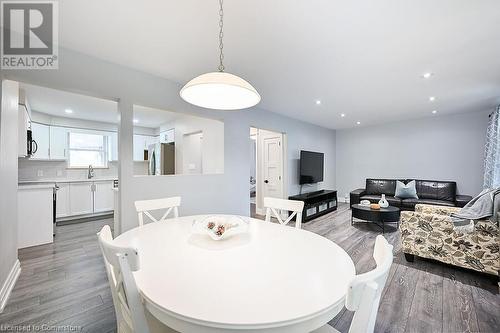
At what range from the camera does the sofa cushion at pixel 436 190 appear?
4816 mm

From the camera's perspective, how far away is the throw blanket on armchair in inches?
88.0

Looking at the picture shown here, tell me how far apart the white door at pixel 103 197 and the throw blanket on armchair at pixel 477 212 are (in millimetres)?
6371

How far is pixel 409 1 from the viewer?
61.0 inches

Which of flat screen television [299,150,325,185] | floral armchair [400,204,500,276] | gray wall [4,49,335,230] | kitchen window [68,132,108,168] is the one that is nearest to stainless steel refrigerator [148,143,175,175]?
kitchen window [68,132,108,168]

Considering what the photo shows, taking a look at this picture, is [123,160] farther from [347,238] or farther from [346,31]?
[347,238]

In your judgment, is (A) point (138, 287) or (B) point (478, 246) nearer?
(A) point (138, 287)

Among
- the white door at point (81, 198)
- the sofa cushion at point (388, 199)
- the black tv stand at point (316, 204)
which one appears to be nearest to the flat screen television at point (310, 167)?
the black tv stand at point (316, 204)

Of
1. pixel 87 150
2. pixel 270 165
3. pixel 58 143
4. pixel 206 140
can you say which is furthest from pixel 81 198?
pixel 270 165

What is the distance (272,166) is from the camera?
5320 millimetres

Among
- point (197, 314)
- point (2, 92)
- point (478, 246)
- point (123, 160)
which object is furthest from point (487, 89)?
point (2, 92)

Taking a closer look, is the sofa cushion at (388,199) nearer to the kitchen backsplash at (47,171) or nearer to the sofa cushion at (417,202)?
the sofa cushion at (417,202)

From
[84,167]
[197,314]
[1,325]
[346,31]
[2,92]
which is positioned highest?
[346,31]

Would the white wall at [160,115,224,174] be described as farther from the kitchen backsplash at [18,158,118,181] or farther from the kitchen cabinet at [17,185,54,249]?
the kitchen cabinet at [17,185,54,249]

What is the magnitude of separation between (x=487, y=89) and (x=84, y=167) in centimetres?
826
